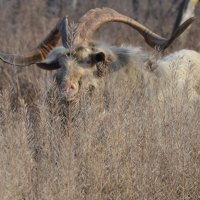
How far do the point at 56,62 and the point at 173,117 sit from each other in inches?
91.4

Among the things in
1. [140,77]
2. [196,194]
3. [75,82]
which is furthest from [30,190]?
[140,77]

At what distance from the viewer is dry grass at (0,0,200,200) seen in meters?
5.87

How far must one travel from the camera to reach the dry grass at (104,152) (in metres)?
5.87

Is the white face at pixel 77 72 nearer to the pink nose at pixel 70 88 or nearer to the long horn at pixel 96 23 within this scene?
the pink nose at pixel 70 88

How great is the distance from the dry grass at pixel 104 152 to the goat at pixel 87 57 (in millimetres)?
1140

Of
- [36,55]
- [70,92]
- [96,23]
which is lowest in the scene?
[36,55]

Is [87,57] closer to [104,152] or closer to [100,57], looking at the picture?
[100,57]

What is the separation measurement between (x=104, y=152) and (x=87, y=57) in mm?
2301

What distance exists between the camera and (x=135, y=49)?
9070 mm

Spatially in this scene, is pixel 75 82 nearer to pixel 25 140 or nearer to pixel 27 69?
pixel 25 140

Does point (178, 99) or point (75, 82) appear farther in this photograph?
point (75, 82)

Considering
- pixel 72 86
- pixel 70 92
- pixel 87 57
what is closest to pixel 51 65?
pixel 87 57

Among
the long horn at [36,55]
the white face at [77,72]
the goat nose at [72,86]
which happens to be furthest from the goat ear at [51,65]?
the goat nose at [72,86]

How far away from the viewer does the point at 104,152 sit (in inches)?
247
